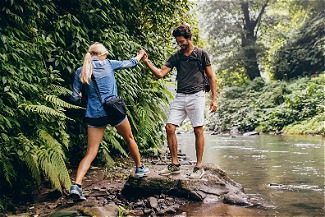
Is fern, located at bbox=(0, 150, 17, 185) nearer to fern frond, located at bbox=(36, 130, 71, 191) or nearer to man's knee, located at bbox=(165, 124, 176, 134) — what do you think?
fern frond, located at bbox=(36, 130, 71, 191)

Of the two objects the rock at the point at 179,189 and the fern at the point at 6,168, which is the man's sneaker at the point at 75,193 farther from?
the rock at the point at 179,189

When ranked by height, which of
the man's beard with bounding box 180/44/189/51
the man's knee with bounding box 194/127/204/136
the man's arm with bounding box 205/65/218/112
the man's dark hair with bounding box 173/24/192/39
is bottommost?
the man's knee with bounding box 194/127/204/136

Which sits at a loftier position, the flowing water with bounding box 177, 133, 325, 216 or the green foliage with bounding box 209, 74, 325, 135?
the green foliage with bounding box 209, 74, 325, 135

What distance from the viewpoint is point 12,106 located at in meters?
5.57

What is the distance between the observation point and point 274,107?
2641 centimetres

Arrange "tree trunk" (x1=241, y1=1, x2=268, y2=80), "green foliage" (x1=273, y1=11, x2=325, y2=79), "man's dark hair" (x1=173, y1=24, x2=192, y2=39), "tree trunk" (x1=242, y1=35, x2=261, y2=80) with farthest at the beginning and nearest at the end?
"tree trunk" (x1=241, y1=1, x2=268, y2=80), "tree trunk" (x1=242, y1=35, x2=261, y2=80), "green foliage" (x1=273, y1=11, x2=325, y2=79), "man's dark hair" (x1=173, y1=24, x2=192, y2=39)

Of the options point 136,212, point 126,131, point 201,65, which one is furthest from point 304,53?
point 136,212

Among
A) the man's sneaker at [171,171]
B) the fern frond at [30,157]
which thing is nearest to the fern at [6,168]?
the fern frond at [30,157]

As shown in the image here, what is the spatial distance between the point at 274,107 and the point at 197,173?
2128 centimetres

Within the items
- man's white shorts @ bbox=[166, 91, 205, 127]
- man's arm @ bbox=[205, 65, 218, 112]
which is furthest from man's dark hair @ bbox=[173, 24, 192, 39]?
man's white shorts @ bbox=[166, 91, 205, 127]

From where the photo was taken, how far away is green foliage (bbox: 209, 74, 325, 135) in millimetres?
21891

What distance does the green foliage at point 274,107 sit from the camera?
21891mm

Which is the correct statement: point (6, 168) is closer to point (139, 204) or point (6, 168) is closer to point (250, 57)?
point (139, 204)

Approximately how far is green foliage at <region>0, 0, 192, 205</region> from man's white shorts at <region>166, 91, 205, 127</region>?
1.50 metres
